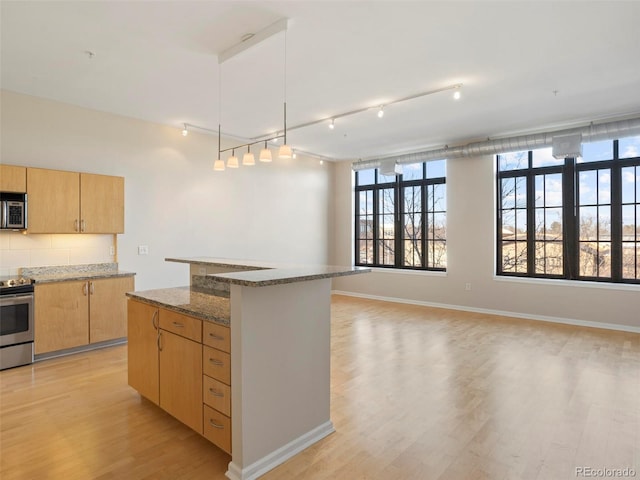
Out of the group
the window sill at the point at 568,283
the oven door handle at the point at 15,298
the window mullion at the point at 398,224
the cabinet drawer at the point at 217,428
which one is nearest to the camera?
the cabinet drawer at the point at 217,428

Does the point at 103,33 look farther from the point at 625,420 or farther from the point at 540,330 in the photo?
the point at 540,330

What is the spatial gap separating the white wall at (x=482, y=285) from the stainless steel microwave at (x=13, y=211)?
19.9ft

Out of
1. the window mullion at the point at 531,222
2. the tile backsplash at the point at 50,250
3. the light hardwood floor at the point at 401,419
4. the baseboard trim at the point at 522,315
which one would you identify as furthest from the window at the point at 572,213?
the tile backsplash at the point at 50,250

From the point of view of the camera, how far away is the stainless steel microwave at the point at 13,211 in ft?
13.0

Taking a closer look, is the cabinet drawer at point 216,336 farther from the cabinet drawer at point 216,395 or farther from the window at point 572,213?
the window at point 572,213

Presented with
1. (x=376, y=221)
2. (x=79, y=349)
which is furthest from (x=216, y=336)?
(x=376, y=221)

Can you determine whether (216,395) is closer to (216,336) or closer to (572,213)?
(216,336)

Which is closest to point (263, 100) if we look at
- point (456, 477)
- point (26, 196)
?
point (26, 196)

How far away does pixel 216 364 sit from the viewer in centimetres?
228

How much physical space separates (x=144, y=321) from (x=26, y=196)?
2.48 m

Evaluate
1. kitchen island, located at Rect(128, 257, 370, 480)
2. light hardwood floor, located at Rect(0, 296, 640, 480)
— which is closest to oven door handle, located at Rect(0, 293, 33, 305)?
light hardwood floor, located at Rect(0, 296, 640, 480)

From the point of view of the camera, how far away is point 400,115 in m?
5.25

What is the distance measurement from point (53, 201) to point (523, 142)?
257 inches

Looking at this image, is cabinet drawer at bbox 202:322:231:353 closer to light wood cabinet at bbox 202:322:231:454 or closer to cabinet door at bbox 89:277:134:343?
light wood cabinet at bbox 202:322:231:454
